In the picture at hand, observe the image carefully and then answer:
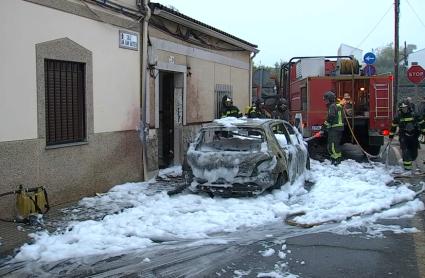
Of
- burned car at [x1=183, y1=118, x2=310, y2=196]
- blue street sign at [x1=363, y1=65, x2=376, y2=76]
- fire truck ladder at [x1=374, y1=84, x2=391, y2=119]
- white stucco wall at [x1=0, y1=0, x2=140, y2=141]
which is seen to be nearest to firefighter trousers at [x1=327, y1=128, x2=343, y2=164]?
fire truck ladder at [x1=374, y1=84, x2=391, y2=119]

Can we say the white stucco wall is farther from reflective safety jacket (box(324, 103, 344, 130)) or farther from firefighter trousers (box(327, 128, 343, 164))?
firefighter trousers (box(327, 128, 343, 164))

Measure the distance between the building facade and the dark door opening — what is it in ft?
0.08

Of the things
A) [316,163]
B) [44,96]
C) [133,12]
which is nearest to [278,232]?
[44,96]

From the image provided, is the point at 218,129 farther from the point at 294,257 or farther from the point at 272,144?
the point at 294,257

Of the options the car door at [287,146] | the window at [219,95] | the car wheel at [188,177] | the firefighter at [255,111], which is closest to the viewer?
the car wheel at [188,177]

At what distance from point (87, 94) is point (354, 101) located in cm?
908

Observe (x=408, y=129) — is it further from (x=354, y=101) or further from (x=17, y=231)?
(x=17, y=231)

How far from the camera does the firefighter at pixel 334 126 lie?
13648 millimetres

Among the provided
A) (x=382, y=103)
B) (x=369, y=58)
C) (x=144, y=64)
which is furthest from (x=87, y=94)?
(x=369, y=58)

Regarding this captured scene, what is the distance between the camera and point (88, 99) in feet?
30.5

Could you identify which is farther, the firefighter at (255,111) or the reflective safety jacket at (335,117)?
the firefighter at (255,111)

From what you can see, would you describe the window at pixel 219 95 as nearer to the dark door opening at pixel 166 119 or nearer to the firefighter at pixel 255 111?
the firefighter at pixel 255 111

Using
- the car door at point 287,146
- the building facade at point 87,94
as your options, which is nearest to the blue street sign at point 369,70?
the building facade at point 87,94

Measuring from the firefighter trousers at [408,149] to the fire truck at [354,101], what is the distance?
1805 millimetres
